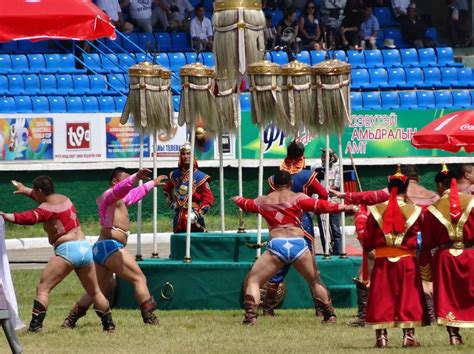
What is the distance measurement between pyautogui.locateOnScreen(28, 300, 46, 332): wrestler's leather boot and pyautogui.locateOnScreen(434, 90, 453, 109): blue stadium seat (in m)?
17.3

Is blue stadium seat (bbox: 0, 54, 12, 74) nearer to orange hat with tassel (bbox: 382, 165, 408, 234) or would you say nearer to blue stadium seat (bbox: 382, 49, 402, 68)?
blue stadium seat (bbox: 382, 49, 402, 68)

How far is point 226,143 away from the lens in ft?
92.5

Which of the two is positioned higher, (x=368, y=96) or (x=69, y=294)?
(x=368, y=96)

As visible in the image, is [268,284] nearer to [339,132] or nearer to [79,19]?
[339,132]

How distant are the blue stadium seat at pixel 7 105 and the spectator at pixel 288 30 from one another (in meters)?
6.73

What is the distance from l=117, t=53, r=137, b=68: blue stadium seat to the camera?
3120 cm

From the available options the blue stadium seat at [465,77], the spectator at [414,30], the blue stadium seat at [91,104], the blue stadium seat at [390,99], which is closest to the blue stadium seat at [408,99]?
the blue stadium seat at [390,99]

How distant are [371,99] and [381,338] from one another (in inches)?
674

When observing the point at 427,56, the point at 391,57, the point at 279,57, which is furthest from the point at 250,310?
the point at 427,56

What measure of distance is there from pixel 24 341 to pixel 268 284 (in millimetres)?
3313

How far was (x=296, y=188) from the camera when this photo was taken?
1766 centimetres

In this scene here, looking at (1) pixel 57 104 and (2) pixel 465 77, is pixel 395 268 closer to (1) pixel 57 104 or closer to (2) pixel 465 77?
(1) pixel 57 104

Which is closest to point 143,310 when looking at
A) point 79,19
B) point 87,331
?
point 87,331

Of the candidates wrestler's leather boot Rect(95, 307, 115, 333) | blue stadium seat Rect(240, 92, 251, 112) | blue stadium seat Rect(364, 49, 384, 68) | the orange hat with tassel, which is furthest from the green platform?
blue stadium seat Rect(364, 49, 384, 68)
